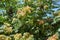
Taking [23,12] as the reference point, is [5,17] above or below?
above

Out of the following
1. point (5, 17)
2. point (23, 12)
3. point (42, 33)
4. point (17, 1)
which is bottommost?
point (42, 33)

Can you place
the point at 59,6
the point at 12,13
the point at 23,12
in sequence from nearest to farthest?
1. the point at 23,12
2. the point at 59,6
3. the point at 12,13

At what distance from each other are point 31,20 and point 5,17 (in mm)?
736

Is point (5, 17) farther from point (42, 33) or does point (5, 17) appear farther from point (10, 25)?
point (42, 33)

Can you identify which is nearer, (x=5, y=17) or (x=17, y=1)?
(x=5, y=17)

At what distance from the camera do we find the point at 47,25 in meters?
4.38

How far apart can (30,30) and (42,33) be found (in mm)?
229

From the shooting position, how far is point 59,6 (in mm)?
4660

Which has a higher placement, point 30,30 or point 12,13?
point 12,13

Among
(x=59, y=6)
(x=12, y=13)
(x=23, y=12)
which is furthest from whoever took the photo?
(x=12, y=13)

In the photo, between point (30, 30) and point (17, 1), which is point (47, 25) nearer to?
point (30, 30)

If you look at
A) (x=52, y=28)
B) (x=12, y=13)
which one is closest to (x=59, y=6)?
(x=52, y=28)

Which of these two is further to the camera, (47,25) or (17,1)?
(17,1)

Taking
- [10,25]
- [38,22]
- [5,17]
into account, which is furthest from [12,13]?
[38,22]
